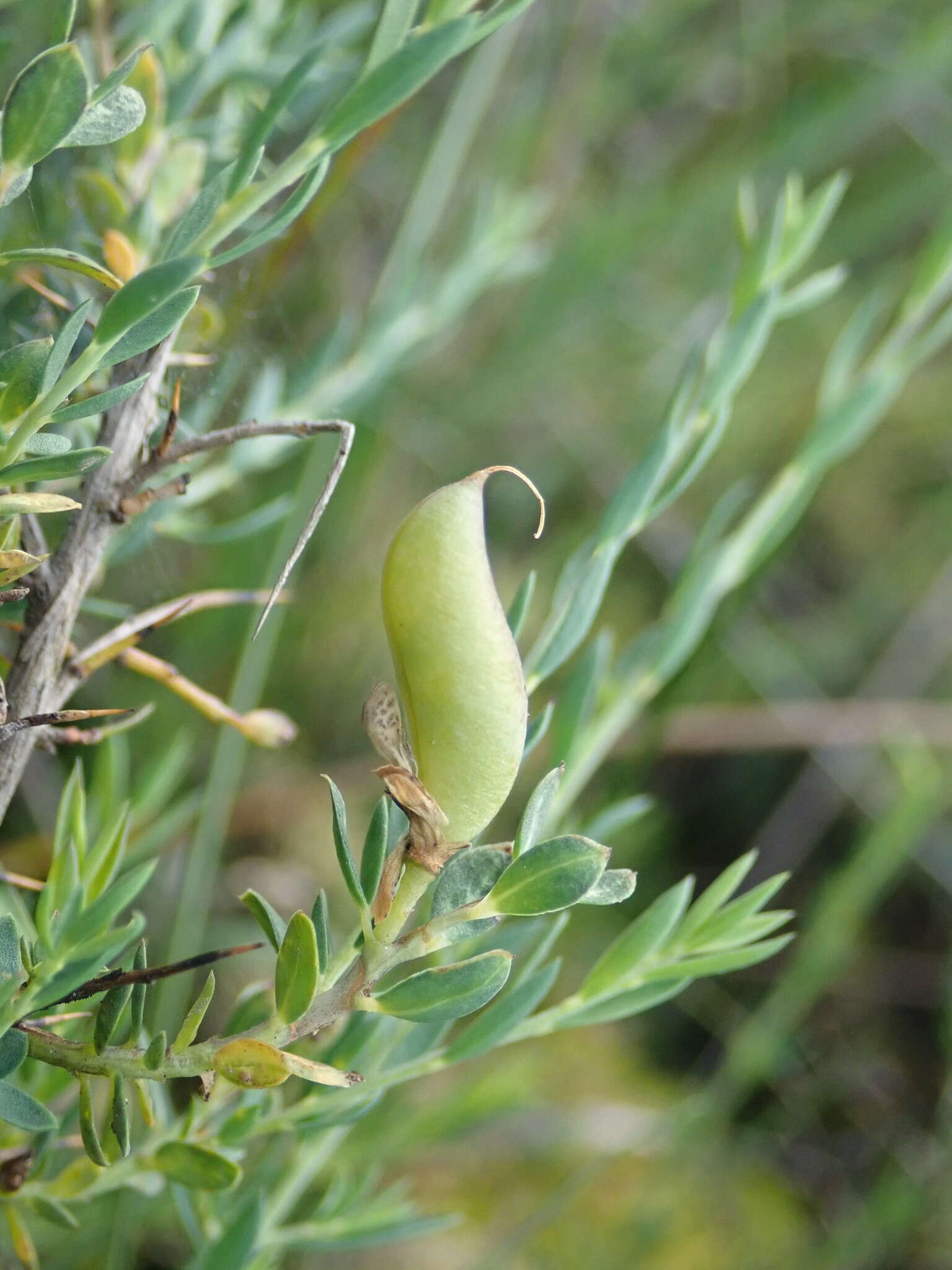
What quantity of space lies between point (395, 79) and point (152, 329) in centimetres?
5

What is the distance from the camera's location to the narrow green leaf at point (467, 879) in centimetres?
16

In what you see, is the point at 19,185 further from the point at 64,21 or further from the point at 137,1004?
the point at 137,1004

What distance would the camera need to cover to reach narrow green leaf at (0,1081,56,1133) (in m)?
0.16

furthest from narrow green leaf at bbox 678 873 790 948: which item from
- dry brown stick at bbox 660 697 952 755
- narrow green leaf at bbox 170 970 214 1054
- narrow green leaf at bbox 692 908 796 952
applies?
dry brown stick at bbox 660 697 952 755

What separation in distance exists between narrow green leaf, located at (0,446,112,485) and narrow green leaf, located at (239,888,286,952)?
0.07 m

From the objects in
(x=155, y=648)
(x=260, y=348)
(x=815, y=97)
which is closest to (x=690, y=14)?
(x=815, y=97)

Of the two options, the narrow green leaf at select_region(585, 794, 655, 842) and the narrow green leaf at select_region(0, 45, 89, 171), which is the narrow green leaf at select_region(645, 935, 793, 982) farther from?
the narrow green leaf at select_region(0, 45, 89, 171)

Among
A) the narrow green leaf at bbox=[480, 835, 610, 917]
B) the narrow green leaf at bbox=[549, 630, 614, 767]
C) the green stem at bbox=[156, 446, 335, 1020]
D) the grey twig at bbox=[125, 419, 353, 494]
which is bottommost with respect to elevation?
the green stem at bbox=[156, 446, 335, 1020]

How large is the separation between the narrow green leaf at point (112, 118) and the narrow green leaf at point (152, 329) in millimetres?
29

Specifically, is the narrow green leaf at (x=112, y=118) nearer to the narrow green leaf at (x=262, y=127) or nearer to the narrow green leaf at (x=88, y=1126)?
the narrow green leaf at (x=262, y=127)

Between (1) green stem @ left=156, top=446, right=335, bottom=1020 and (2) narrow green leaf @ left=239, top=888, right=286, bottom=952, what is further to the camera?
(1) green stem @ left=156, top=446, right=335, bottom=1020

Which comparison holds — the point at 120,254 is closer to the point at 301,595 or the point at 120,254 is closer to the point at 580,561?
the point at 580,561

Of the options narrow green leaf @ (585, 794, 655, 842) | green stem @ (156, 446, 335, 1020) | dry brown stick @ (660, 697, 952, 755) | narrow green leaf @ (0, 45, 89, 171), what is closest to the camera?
narrow green leaf @ (0, 45, 89, 171)

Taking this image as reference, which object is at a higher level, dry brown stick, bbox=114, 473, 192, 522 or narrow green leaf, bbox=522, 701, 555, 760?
dry brown stick, bbox=114, 473, 192, 522
